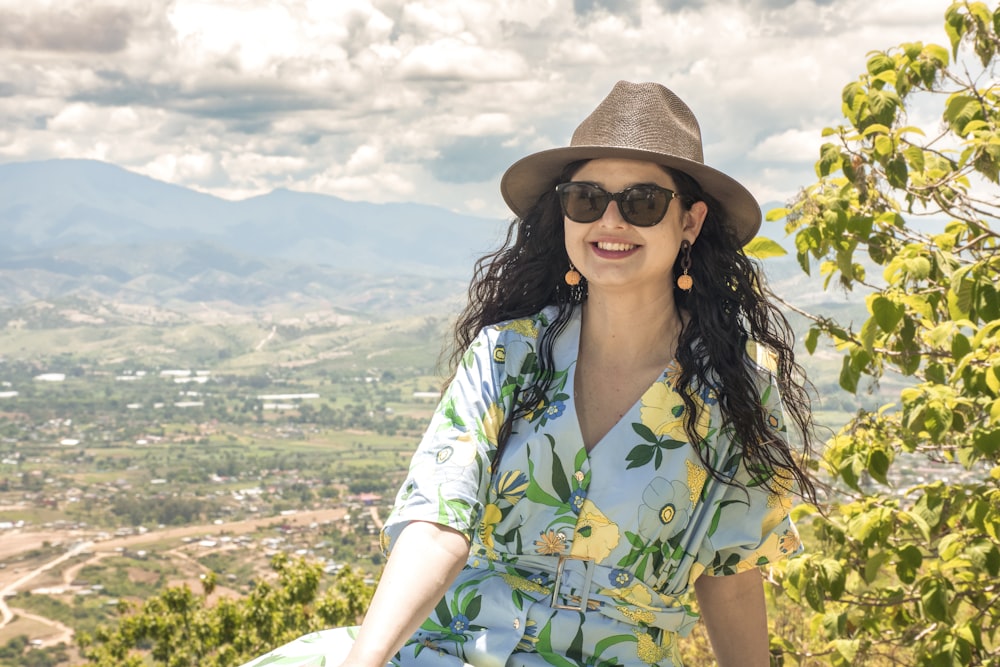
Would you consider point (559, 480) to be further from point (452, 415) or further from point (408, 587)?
point (408, 587)

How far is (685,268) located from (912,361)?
1.27 metres

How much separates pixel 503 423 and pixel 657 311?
0.41 m

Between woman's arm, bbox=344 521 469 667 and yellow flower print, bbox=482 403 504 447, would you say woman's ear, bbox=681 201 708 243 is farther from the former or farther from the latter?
woman's arm, bbox=344 521 469 667

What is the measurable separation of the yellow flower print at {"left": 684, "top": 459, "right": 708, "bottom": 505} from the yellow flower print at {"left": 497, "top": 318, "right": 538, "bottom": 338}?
1.38 ft

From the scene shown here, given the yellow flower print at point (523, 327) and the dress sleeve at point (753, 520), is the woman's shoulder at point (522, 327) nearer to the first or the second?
the yellow flower print at point (523, 327)

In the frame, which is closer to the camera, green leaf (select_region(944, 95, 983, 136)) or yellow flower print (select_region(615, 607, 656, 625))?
yellow flower print (select_region(615, 607, 656, 625))

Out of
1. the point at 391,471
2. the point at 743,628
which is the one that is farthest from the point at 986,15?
the point at 391,471

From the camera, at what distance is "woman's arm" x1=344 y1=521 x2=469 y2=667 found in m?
1.44

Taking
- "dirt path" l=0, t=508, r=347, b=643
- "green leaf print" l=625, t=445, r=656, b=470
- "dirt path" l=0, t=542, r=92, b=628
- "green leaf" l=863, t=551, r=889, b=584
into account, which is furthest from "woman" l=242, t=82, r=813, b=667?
"dirt path" l=0, t=508, r=347, b=643

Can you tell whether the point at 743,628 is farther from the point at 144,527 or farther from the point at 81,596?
the point at 144,527

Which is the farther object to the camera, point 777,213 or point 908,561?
point 777,213

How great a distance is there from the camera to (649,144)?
1.88 m

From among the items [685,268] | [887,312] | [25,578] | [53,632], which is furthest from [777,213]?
[25,578]

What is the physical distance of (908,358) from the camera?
2969 mm
